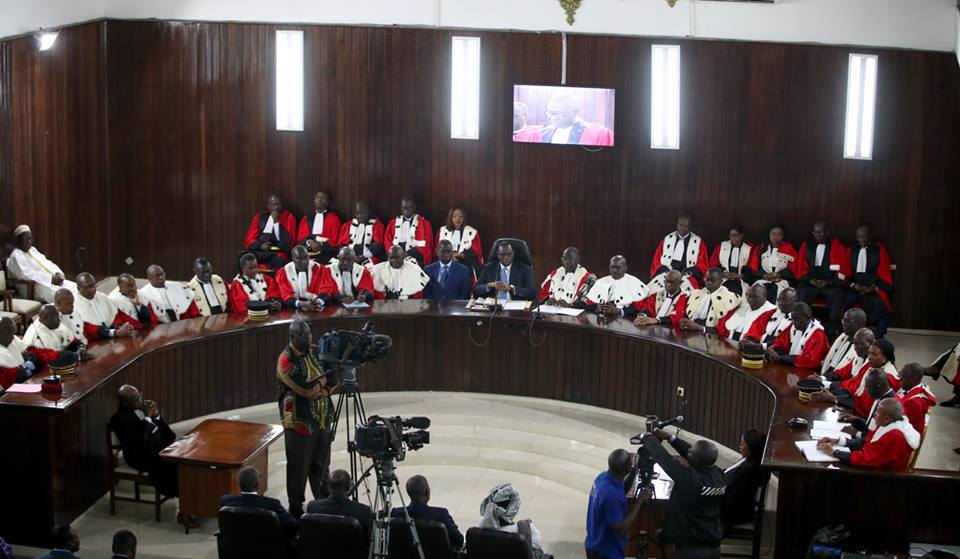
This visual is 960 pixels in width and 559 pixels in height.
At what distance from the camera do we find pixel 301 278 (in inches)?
560

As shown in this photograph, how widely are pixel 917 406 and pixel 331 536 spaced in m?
4.68

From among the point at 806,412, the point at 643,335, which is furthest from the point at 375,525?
the point at 643,335

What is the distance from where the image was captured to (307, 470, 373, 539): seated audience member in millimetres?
8906

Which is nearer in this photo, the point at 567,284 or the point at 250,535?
the point at 250,535

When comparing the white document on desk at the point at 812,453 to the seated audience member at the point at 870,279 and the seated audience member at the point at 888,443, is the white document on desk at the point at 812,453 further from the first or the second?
the seated audience member at the point at 870,279

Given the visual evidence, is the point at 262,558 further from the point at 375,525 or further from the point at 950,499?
the point at 950,499

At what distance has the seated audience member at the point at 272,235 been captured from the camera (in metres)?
16.7

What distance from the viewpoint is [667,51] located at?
53.7ft

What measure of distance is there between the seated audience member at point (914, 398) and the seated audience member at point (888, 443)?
2.10ft

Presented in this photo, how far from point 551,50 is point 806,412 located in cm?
739

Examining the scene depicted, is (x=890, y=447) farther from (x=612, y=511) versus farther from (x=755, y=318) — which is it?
(x=755, y=318)

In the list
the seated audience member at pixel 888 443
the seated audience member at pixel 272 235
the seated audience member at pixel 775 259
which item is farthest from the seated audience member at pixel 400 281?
the seated audience member at pixel 888 443

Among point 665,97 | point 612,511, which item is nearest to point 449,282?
point 665,97

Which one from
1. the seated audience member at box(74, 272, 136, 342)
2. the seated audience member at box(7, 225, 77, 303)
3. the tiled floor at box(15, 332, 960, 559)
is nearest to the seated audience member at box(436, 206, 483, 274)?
the tiled floor at box(15, 332, 960, 559)
